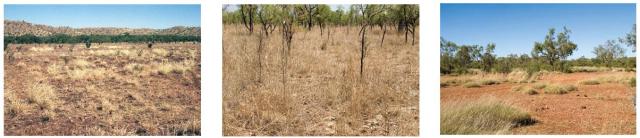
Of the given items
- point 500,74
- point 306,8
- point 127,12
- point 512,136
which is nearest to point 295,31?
point 306,8

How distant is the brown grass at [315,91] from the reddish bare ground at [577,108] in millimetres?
586

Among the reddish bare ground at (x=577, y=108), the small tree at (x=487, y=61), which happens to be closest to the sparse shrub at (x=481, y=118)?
the reddish bare ground at (x=577, y=108)

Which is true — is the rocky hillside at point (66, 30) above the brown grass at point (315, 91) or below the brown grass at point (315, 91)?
above

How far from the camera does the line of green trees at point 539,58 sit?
5.79 meters

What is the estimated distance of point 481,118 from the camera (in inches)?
169

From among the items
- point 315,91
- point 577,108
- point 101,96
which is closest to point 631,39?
point 577,108

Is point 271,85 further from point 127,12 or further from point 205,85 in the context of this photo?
point 127,12

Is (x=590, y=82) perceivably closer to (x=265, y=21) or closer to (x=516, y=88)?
(x=516, y=88)

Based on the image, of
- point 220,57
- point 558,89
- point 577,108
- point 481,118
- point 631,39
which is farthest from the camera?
point 558,89

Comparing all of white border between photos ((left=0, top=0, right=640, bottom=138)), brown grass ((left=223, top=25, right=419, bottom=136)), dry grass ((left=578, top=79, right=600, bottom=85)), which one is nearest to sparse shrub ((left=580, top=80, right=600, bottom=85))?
dry grass ((left=578, top=79, right=600, bottom=85))

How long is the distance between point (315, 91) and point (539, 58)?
227 inches

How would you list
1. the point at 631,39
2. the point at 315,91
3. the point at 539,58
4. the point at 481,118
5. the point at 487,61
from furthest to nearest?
the point at 539,58 < the point at 487,61 < the point at 631,39 < the point at 315,91 < the point at 481,118

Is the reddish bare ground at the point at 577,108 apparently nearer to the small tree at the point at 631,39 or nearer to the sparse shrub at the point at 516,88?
the sparse shrub at the point at 516,88

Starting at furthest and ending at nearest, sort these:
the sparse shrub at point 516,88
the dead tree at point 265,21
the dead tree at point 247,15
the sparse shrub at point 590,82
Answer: the sparse shrub at point 590,82, the sparse shrub at point 516,88, the dead tree at point 265,21, the dead tree at point 247,15
